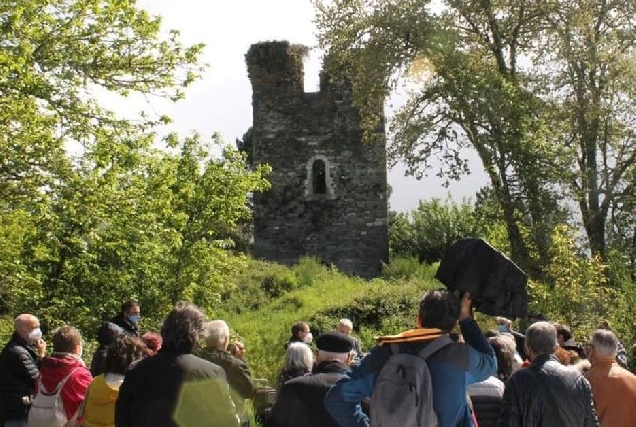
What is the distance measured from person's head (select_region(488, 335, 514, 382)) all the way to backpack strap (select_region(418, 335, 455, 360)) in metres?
2.30

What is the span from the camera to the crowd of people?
5094 mm

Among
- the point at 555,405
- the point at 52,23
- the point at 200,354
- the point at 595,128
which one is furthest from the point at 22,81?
the point at 595,128

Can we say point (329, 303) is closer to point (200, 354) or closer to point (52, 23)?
point (52, 23)

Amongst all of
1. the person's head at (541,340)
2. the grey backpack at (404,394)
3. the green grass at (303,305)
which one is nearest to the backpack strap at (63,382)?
the grey backpack at (404,394)

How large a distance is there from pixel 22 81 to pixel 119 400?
32.9 feet

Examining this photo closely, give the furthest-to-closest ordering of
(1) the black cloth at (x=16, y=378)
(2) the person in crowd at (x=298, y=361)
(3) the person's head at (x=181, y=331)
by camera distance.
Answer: (1) the black cloth at (x=16, y=378), (2) the person in crowd at (x=298, y=361), (3) the person's head at (x=181, y=331)

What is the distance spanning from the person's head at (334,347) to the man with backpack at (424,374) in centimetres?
97

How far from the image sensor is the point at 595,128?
22.4 meters

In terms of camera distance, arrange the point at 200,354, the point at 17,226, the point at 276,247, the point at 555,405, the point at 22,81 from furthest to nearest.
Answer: the point at 276,247 → the point at 17,226 → the point at 22,81 → the point at 200,354 → the point at 555,405

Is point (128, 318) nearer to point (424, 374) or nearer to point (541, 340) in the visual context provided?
point (541, 340)

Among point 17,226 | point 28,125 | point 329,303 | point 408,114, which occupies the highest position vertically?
point 408,114

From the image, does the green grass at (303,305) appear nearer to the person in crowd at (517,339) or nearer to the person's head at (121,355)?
the person in crowd at (517,339)

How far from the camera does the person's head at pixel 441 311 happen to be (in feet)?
17.1

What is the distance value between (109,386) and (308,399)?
1.38m
